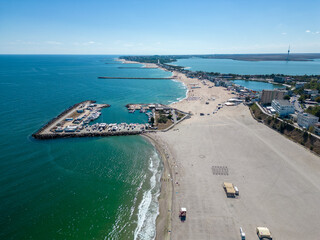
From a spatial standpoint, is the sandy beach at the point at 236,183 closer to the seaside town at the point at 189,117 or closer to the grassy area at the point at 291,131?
the seaside town at the point at 189,117

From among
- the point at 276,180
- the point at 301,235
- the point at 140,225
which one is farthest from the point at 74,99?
the point at 301,235

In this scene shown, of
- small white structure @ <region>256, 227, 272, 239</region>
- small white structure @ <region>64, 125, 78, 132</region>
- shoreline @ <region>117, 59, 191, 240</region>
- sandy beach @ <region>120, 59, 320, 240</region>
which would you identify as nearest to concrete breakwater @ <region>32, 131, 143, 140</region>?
small white structure @ <region>64, 125, 78, 132</region>

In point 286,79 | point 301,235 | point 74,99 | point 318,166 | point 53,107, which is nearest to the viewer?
point 301,235

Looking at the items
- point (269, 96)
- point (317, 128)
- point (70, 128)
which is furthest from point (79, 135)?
point (269, 96)

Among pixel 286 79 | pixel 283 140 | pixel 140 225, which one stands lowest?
pixel 140 225

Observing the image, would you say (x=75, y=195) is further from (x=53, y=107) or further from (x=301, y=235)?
(x=53, y=107)

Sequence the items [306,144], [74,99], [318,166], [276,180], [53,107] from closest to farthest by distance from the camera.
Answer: [276,180], [318,166], [306,144], [53,107], [74,99]
